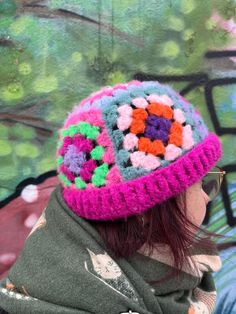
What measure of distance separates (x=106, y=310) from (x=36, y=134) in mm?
1238

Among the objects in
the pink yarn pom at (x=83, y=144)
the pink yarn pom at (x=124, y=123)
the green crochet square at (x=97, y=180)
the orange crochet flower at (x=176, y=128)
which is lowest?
the green crochet square at (x=97, y=180)

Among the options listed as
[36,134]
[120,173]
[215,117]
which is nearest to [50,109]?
[36,134]

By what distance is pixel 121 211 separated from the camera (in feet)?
4.36

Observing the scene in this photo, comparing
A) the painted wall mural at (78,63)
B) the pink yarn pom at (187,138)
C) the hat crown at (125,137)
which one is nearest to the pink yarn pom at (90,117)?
the hat crown at (125,137)

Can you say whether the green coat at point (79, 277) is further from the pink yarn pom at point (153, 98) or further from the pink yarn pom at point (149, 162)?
the pink yarn pom at point (153, 98)

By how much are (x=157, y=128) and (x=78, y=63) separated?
3.74 feet

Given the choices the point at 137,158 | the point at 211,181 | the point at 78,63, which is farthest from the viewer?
the point at 78,63

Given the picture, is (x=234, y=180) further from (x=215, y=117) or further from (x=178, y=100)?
(x=178, y=100)

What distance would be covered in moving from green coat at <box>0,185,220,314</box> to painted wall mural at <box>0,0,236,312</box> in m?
0.96

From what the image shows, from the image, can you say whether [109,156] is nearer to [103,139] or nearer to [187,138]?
[103,139]

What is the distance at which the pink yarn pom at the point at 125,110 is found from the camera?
4.37ft

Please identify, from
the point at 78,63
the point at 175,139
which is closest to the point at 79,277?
the point at 175,139

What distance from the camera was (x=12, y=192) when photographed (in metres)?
2.46

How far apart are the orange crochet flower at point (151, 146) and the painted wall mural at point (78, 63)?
114 cm
